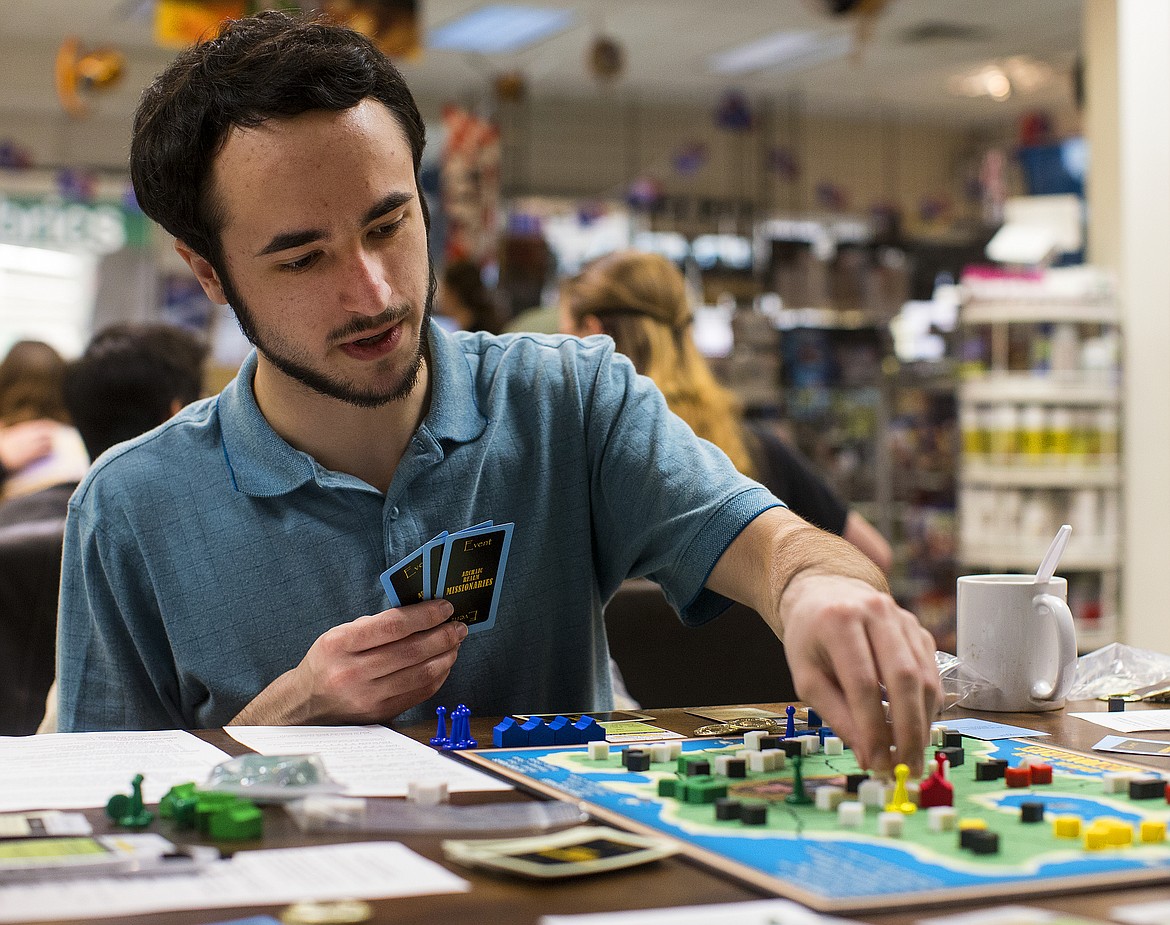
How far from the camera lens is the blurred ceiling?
9.39 metres

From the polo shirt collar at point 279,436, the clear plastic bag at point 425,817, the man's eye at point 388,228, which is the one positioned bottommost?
the clear plastic bag at point 425,817

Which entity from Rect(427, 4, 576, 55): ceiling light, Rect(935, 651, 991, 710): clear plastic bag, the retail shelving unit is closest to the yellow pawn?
Rect(935, 651, 991, 710): clear plastic bag

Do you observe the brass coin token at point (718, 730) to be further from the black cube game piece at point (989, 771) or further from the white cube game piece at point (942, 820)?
the white cube game piece at point (942, 820)

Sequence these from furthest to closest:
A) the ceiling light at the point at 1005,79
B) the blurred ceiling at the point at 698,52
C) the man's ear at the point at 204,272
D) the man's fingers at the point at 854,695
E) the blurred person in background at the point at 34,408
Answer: the ceiling light at the point at 1005,79
the blurred ceiling at the point at 698,52
the blurred person in background at the point at 34,408
the man's ear at the point at 204,272
the man's fingers at the point at 854,695

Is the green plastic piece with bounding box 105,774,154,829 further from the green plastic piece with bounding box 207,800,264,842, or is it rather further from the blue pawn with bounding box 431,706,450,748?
the blue pawn with bounding box 431,706,450,748

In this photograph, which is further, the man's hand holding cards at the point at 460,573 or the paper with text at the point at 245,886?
the man's hand holding cards at the point at 460,573

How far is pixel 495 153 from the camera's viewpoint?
944cm

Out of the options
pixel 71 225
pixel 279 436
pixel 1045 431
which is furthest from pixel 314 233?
pixel 71 225

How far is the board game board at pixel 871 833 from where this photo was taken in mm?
869

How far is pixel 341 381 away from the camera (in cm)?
170

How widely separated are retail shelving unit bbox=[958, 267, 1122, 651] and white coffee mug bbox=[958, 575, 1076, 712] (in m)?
4.29

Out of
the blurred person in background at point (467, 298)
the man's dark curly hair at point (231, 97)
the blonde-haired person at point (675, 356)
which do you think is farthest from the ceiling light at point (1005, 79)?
the man's dark curly hair at point (231, 97)

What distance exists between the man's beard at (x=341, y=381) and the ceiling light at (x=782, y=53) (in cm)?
887

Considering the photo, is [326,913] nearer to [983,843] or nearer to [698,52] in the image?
[983,843]
